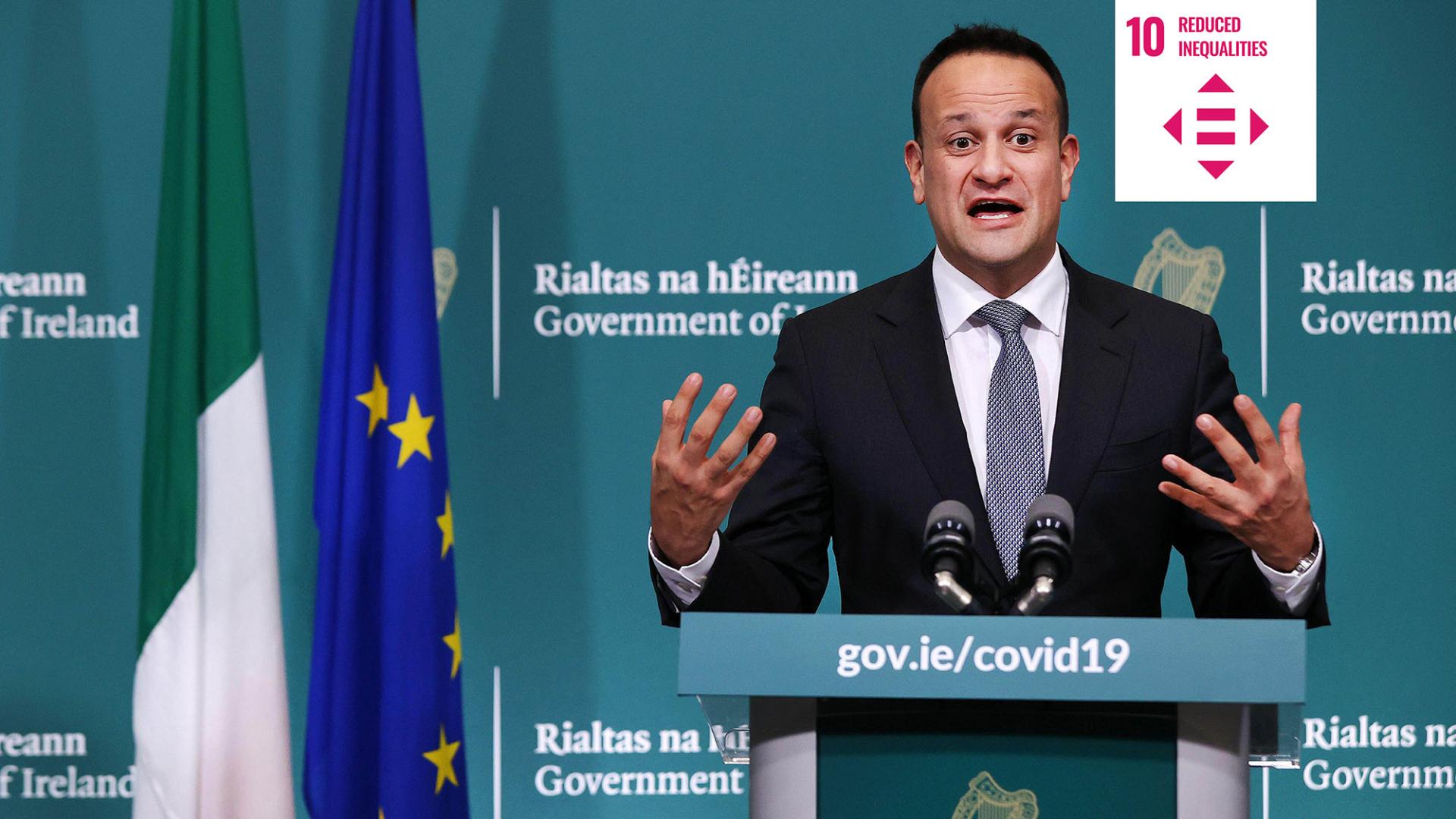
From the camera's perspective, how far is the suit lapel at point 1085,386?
1.96 m

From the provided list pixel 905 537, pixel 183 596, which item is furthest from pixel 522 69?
pixel 905 537

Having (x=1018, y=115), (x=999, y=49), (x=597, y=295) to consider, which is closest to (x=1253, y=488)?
(x=1018, y=115)

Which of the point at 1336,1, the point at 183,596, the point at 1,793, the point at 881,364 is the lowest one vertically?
the point at 1,793

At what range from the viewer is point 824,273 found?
356 centimetres

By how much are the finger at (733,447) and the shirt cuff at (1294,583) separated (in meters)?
0.60

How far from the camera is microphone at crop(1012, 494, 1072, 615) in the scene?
4.60 feet

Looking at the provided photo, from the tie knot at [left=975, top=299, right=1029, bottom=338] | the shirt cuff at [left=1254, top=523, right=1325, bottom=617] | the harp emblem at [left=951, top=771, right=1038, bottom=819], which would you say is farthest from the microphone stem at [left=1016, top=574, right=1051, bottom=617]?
the tie knot at [left=975, top=299, right=1029, bottom=338]

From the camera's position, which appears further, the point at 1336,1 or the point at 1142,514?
the point at 1336,1

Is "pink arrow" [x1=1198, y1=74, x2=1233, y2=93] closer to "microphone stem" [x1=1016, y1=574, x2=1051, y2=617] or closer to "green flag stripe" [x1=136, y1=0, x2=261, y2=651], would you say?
"green flag stripe" [x1=136, y1=0, x2=261, y2=651]

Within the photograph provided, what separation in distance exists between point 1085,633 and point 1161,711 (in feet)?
0.45

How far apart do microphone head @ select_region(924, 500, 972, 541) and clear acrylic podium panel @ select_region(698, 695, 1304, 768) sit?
0.89 feet

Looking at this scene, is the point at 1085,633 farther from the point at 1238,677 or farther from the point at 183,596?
the point at 183,596

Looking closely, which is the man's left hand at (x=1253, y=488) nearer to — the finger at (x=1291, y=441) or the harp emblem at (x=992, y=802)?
the finger at (x=1291, y=441)

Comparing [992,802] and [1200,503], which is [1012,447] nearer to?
[1200,503]
